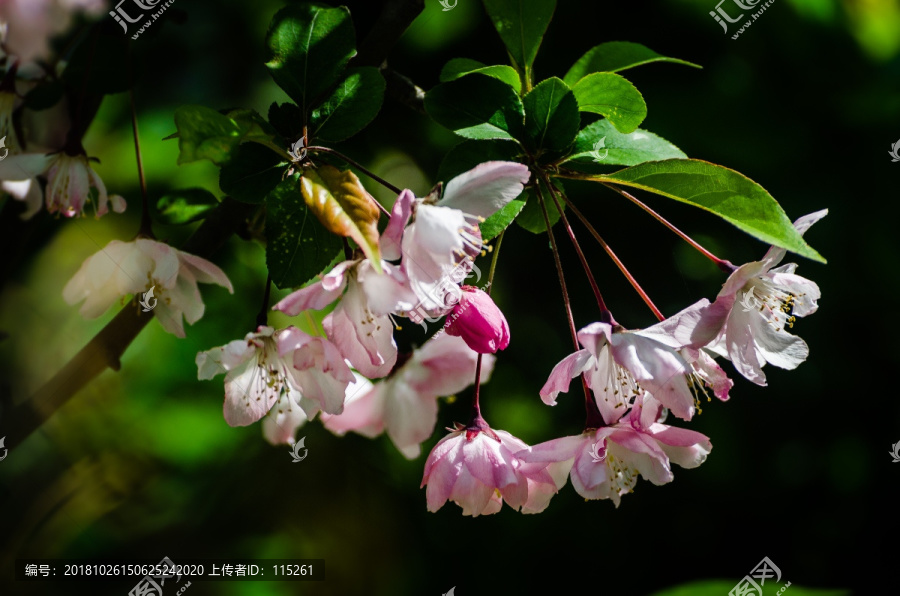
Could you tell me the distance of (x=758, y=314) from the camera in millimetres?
525

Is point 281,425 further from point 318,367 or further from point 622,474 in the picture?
point 622,474

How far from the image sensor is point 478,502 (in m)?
0.55

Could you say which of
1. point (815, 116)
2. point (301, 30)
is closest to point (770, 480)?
point (815, 116)

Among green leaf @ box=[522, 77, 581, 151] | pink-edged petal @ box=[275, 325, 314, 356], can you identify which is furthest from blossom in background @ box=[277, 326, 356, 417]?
green leaf @ box=[522, 77, 581, 151]

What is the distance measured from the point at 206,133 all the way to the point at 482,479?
1.05 ft

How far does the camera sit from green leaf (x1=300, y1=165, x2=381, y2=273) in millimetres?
383

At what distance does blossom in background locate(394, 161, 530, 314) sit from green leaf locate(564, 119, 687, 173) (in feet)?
0.29

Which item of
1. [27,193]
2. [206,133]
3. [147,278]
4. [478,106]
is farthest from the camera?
[27,193]

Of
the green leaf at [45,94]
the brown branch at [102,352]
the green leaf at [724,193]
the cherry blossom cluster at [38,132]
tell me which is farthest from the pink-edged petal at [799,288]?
the green leaf at [45,94]

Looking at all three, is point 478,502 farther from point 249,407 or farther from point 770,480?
point 770,480

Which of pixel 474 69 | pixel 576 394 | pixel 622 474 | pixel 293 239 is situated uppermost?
pixel 474 69

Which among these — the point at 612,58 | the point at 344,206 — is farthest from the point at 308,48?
the point at 612,58

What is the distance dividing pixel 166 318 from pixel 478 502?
0.32 m

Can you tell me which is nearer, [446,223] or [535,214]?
[446,223]
